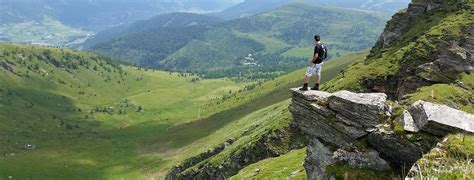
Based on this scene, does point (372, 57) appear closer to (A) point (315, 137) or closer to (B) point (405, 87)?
(B) point (405, 87)

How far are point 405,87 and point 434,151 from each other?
72.4 meters

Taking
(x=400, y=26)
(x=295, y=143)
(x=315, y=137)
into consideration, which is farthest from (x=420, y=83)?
(x=315, y=137)

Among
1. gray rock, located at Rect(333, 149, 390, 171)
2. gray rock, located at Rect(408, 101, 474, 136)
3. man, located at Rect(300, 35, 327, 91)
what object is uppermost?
man, located at Rect(300, 35, 327, 91)

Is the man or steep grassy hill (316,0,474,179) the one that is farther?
steep grassy hill (316,0,474,179)

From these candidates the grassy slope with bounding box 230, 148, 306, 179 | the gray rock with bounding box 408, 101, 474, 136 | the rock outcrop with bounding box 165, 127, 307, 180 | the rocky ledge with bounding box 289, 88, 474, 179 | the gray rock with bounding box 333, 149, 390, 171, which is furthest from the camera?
the rock outcrop with bounding box 165, 127, 307, 180

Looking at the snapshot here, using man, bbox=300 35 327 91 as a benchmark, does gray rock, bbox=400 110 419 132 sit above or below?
below

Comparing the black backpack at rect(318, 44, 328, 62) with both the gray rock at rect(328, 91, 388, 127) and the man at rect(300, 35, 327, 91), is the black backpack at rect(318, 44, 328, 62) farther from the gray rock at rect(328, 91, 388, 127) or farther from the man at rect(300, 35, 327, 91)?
the gray rock at rect(328, 91, 388, 127)

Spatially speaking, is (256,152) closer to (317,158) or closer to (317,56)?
(317,158)

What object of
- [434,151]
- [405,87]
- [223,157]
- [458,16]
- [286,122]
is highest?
[458,16]

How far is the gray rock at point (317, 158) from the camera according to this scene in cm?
4888

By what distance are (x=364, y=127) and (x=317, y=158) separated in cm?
952

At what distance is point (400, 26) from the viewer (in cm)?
13400

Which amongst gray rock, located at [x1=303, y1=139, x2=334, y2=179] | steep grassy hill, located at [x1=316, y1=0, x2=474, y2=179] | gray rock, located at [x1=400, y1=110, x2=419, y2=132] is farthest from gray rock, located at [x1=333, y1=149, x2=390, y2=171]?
steep grassy hill, located at [x1=316, y1=0, x2=474, y2=179]

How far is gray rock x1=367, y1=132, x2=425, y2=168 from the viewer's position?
36.8 meters
